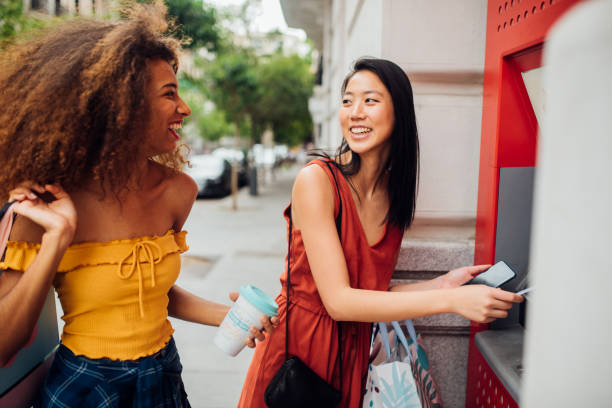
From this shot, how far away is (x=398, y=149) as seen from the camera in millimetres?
1596

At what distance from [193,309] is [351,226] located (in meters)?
0.67

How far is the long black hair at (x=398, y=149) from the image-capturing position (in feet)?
4.94

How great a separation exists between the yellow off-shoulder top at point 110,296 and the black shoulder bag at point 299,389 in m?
0.42

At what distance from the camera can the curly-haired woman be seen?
116 centimetres

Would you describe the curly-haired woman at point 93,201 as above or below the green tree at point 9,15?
below

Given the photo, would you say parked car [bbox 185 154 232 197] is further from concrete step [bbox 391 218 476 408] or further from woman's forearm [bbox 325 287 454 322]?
woman's forearm [bbox 325 287 454 322]

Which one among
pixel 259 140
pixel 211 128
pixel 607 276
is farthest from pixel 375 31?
pixel 211 128

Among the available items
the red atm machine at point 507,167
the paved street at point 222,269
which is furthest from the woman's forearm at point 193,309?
the paved street at point 222,269

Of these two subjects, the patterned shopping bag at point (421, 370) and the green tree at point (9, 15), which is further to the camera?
the green tree at point (9, 15)

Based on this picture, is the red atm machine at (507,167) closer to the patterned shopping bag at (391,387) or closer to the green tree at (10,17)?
the patterned shopping bag at (391,387)

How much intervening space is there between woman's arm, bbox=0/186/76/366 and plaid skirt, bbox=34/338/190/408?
0.18 meters

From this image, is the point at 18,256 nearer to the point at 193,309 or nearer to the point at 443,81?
the point at 193,309

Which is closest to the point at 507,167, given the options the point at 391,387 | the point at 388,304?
the point at 388,304

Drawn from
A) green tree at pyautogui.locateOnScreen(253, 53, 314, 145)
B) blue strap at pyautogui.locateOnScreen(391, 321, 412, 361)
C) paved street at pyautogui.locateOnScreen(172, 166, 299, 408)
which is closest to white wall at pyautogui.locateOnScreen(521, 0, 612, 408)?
blue strap at pyautogui.locateOnScreen(391, 321, 412, 361)
